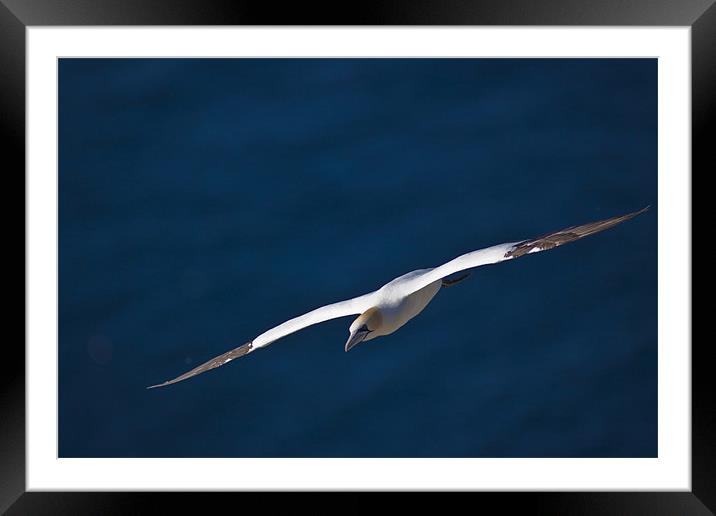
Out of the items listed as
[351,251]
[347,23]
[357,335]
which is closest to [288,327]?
[357,335]

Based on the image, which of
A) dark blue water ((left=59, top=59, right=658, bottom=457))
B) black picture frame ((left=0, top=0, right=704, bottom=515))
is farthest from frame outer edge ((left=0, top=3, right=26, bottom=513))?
dark blue water ((left=59, top=59, right=658, bottom=457))

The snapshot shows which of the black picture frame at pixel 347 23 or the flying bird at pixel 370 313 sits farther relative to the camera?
the flying bird at pixel 370 313

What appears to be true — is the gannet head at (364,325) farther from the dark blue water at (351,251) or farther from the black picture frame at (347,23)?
the dark blue water at (351,251)

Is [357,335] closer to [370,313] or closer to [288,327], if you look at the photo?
[370,313]

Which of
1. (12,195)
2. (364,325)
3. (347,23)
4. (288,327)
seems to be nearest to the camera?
(347,23)

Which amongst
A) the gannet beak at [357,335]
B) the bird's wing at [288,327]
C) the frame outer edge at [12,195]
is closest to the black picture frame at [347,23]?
the frame outer edge at [12,195]
